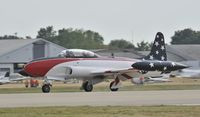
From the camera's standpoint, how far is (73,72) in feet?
118

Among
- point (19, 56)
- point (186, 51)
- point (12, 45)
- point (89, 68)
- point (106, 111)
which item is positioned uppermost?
point (12, 45)

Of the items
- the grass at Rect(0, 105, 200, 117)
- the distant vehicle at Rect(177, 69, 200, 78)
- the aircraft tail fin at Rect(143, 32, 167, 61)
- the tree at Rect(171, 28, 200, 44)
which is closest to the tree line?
the tree at Rect(171, 28, 200, 44)

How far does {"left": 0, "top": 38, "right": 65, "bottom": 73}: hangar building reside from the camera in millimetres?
94812

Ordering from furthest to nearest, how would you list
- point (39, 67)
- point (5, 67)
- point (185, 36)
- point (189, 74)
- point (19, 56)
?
point (185, 36) < point (19, 56) < point (5, 67) < point (189, 74) < point (39, 67)

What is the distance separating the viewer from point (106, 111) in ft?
62.2

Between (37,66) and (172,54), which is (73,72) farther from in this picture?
(172,54)

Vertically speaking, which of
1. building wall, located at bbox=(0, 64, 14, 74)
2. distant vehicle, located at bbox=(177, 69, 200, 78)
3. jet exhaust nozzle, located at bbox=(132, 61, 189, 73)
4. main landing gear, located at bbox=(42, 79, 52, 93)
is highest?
building wall, located at bbox=(0, 64, 14, 74)

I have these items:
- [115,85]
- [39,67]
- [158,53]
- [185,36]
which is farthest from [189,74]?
[185,36]

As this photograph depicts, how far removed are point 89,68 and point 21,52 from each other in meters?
61.2

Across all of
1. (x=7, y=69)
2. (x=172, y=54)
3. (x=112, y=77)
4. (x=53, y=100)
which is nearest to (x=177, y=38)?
(x=172, y=54)

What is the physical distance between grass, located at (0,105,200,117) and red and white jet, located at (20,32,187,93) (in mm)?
14525

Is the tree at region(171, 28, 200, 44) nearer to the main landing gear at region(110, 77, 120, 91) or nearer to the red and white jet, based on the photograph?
the red and white jet

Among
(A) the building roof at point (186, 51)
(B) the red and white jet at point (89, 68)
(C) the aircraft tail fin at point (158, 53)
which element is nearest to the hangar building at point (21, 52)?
(A) the building roof at point (186, 51)

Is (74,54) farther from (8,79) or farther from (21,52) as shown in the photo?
(21,52)
